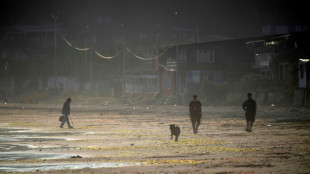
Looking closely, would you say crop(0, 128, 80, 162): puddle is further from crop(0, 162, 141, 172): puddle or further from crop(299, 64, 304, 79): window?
crop(299, 64, 304, 79): window

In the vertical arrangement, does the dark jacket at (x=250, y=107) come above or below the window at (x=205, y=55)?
below

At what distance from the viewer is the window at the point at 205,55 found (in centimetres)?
7860

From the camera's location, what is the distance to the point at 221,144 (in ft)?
70.3

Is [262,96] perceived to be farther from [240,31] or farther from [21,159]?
[240,31]

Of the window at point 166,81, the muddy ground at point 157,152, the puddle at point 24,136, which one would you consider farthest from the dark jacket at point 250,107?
the window at point 166,81

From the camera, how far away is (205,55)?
261 feet

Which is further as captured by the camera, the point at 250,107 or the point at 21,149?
the point at 250,107

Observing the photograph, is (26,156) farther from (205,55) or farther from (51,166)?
(205,55)

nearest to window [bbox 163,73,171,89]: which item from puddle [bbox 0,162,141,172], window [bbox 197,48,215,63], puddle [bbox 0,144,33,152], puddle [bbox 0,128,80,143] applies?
window [bbox 197,48,215,63]

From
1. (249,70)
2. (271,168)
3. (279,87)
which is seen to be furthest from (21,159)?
(249,70)

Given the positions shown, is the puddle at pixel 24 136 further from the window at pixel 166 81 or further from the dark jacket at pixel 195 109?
the window at pixel 166 81

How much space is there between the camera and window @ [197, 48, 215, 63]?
7860 centimetres

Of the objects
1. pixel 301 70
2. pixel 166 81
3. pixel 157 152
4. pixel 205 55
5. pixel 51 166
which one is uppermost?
pixel 205 55

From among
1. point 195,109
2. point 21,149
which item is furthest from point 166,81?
point 21,149
